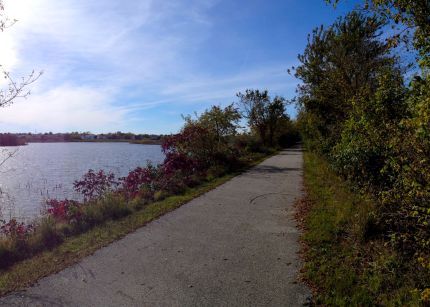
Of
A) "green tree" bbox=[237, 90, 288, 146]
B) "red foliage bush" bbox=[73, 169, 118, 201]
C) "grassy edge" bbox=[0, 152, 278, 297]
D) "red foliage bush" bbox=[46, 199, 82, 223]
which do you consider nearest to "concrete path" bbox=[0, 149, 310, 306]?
"grassy edge" bbox=[0, 152, 278, 297]

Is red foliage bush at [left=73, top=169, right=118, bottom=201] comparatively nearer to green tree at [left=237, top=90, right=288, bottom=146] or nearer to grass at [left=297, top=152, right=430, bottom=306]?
grass at [left=297, top=152, right=430, bottom=306]

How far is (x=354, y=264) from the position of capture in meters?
5.57

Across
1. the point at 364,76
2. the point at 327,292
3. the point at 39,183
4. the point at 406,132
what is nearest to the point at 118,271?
the point at 327,292

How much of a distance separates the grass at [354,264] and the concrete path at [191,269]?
289 mm

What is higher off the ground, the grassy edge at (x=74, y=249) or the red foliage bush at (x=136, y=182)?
the red foliage bush at (x=136, y=182)

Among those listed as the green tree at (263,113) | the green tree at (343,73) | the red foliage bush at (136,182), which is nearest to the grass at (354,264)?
the green tree at (343,73)

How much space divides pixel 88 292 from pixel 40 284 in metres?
0.86

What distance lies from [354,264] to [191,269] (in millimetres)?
2410

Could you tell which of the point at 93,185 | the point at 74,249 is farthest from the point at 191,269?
the point at 93,185

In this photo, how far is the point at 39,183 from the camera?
17.8 meters

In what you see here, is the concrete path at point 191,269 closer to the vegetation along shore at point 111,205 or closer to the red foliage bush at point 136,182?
the vegetation along shore at point 111,205

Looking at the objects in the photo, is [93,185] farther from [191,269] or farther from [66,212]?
[191,269]

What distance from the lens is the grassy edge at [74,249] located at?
5.54 meters

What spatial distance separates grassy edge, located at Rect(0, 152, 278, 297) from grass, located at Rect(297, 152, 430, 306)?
3.63 m
